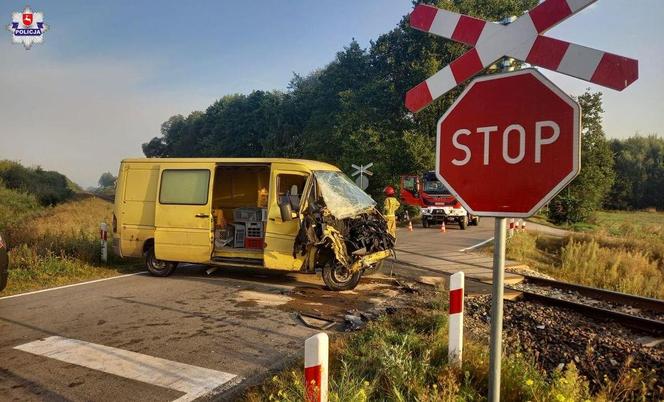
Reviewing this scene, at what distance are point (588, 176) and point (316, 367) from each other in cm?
3189

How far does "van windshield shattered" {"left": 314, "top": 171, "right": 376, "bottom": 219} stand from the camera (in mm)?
8336

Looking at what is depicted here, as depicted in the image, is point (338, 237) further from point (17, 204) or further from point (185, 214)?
point (17, 204)

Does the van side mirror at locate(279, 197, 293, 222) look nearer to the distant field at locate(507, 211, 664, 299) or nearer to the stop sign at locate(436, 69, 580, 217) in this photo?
the stop sign at locate(436, 69, 580, 217)

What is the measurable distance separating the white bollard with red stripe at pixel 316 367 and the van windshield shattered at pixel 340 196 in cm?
553

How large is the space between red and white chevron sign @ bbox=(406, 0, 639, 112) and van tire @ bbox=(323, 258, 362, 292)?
18.2 ft

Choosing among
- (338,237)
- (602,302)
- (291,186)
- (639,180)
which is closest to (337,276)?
(338,237)

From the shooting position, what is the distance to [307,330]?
19.5 ft

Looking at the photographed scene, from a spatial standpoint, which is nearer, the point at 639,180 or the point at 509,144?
the point at 509,144

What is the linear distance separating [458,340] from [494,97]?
225 centimetres

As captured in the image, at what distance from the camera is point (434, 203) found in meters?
21.6

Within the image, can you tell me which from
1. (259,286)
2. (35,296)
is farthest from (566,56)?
(35,296)

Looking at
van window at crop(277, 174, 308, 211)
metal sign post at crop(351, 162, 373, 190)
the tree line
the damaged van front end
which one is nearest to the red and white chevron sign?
the damaged van front end

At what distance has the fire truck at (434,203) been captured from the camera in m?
21.1

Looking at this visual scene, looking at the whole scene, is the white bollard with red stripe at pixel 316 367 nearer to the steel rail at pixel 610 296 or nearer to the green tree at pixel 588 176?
the steel rail at pixel 610 296
